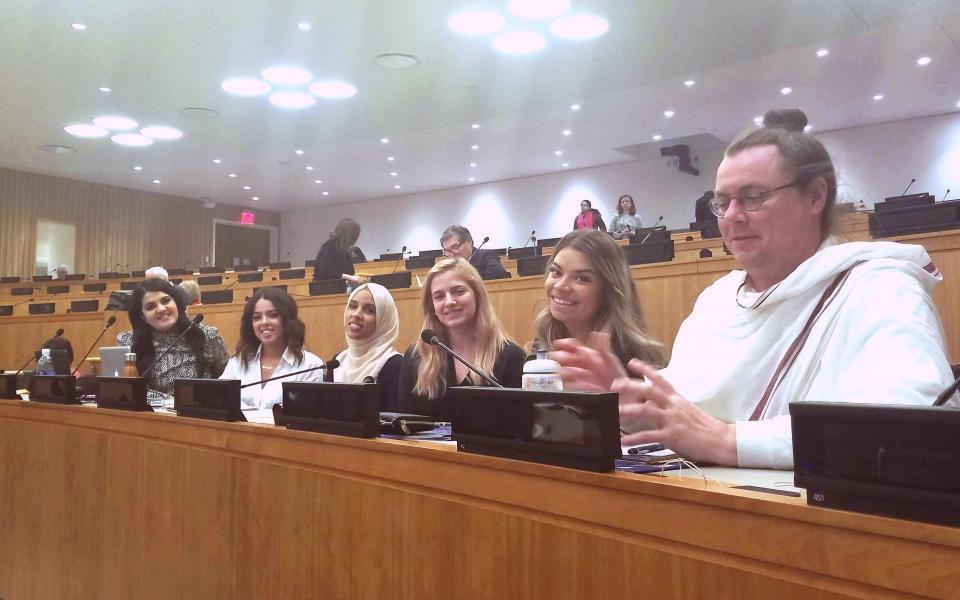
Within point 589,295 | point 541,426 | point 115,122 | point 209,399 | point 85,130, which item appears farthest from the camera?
point 85,130

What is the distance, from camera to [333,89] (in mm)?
9008

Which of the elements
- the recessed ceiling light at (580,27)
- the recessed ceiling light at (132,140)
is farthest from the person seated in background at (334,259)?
the recessed ceiling light at (132,140)

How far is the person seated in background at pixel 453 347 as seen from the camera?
8.32 feet

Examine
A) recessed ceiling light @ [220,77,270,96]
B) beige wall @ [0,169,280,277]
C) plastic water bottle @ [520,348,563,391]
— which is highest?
recessed ceiling light @ [220,77,270,96]

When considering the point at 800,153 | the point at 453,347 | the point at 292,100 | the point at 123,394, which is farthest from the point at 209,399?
the point at 292,100

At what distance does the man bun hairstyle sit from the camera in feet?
4.17

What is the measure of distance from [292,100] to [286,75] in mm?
859

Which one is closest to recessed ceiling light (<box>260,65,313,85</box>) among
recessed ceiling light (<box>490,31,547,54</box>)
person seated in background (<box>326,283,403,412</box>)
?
recessed ceiling light (<box>490,31,547,54</box>)

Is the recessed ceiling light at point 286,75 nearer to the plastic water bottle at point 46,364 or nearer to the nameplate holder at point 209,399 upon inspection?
the plastic water bottle at point 46,364

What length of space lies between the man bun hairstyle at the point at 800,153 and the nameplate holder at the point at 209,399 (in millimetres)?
1325

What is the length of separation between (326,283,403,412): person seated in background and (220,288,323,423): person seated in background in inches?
12.5

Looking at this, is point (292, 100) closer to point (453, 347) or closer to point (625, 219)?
point (625, 219)

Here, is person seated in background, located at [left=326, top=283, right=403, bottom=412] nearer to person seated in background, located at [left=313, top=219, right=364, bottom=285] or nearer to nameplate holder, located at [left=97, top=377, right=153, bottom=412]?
nameplate holder, located at [left=97, top=377, right=153, bottom=412]

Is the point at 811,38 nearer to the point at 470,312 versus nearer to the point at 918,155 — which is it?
the point at 918,155
